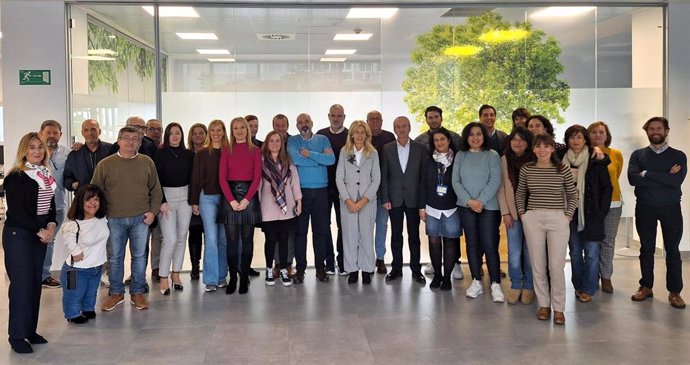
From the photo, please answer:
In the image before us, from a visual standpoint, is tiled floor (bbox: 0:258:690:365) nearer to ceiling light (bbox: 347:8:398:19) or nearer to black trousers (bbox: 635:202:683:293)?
black trousers (bbox: 635:202:683:293)

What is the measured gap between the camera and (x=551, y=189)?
191 inches

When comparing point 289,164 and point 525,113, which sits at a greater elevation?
point 525,113

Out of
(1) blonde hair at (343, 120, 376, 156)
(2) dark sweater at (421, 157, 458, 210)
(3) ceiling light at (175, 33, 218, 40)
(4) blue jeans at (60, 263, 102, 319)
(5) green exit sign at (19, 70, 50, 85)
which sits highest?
(3) ceiling light at (175, 33, 218, 40)

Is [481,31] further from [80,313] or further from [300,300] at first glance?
[80,313]

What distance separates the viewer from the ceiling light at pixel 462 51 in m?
7.57

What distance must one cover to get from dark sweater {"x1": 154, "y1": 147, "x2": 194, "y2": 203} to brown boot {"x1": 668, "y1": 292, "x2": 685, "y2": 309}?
4527mm

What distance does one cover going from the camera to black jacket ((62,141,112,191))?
589 cm

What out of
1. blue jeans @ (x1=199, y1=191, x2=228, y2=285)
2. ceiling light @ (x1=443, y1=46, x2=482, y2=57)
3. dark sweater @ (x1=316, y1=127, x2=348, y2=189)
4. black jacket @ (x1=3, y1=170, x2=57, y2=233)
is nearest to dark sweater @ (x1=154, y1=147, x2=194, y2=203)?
blue jeans @ (x1=199, y1=191, x2=228, y2=285)

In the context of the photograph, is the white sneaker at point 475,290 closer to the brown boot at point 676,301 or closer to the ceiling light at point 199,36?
the brown boot at point 676,301

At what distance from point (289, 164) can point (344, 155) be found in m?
0.56

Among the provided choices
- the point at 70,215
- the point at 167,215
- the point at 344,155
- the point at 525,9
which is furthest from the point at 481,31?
the point at 70,215

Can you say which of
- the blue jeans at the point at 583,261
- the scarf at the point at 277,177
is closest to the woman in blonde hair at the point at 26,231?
the scarf at the point at 277,177

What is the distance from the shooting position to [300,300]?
573 cm

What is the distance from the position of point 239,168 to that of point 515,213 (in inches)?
101
